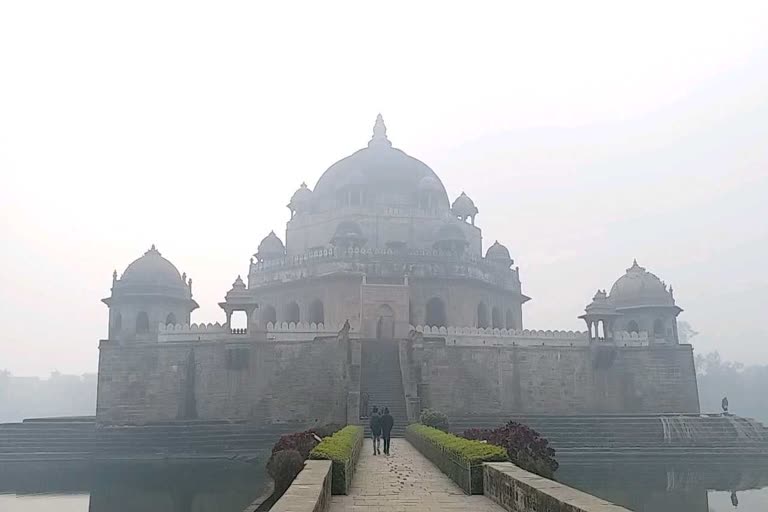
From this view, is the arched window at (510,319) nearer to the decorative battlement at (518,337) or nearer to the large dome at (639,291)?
the large dome at (639,291)

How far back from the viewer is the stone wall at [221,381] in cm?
2700

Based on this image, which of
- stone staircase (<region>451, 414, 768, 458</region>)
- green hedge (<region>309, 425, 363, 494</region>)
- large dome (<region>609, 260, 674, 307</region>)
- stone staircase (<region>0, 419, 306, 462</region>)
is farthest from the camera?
large dome (<region>609, 260, 674, 307</region>)

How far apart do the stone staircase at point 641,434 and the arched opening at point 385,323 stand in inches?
251

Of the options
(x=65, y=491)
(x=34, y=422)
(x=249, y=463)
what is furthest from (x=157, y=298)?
(x=65, y=491)

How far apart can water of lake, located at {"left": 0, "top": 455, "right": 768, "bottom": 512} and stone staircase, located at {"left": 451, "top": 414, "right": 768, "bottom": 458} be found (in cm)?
181

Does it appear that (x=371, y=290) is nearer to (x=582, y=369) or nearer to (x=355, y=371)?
(x=355, y=371)

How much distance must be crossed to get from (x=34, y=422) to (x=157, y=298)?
6.50 metres

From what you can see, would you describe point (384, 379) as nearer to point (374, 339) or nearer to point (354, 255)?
point (374, 339)

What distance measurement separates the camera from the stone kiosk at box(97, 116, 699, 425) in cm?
2717

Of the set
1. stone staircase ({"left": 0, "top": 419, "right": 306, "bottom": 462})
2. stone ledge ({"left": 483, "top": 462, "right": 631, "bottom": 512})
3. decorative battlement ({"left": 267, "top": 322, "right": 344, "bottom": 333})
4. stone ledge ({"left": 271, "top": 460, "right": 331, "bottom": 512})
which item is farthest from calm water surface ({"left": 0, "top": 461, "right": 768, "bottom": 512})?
decorative battlement ({"left": 267, "top": 322, "right": 344, "bottom": 333})

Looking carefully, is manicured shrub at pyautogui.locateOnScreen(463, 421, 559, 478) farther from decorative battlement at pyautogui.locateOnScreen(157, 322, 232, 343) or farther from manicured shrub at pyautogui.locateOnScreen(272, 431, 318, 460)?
decorative battlement at pyautogui.locateOnScreen(157, 322, 232, 343)

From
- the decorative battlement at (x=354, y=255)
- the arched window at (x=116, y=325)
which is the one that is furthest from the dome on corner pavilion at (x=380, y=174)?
the arched window at (x=116, y=325)

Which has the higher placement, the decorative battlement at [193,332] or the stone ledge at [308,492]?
the decorative battlement at [193,332]

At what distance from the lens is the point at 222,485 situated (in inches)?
699
